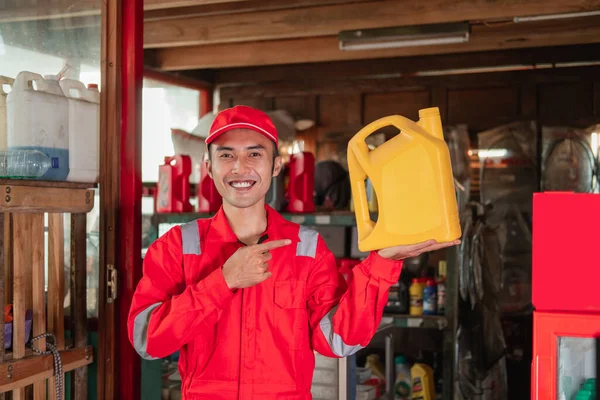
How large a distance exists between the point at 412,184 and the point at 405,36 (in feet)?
10.3

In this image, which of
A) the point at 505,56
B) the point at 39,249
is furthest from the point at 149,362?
the point at 505,56

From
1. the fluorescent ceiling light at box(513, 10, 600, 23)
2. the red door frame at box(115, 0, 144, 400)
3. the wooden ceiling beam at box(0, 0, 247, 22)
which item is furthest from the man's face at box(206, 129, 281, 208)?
the fluorescent ceiling light at box(513, 10, 600, 23)

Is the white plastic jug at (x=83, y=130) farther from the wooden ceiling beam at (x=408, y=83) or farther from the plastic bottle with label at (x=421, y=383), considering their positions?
the wooden ceiling beam at (x=408, y=83)

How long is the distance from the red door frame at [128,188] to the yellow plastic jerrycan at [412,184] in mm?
1081

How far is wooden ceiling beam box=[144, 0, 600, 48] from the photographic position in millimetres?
4352

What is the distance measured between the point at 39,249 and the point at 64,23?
85 centimetres

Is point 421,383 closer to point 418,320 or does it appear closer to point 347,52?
point 418,320

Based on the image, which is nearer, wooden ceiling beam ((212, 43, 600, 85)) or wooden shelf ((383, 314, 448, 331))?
wooden shelf ((383, 314, 448, 331))

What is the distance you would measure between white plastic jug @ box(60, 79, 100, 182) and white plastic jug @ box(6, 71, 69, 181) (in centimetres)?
3

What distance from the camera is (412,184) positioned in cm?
187

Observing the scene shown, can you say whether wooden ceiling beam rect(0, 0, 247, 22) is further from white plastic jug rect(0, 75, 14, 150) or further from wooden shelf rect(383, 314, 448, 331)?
wooden shelf rect(383, 314, 448, 331)

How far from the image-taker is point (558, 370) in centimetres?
191

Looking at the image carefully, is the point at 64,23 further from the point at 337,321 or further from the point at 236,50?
the point at 236,50

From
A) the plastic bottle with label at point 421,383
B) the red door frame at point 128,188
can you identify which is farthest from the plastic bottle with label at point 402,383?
the red door frame at point 128,188
